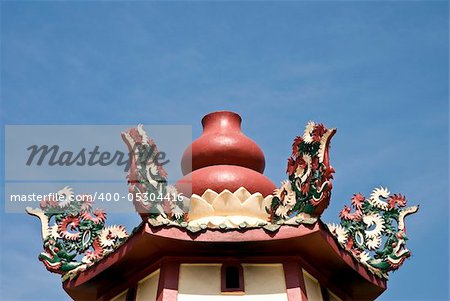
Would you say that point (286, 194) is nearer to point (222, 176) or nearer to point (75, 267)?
point (222, 176)

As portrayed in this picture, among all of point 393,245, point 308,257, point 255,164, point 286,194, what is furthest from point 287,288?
point 255,164

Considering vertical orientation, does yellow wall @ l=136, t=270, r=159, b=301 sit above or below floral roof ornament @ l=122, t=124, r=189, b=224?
below

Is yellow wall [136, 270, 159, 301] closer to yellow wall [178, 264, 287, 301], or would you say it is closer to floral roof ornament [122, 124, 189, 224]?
yellow wall [178, 264, 287, 301]

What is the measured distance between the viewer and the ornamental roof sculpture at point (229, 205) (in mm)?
13719

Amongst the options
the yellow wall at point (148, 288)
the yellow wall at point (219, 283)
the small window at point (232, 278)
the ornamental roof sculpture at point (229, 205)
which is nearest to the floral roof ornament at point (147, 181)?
the ornamental roof sculpture at point (229, 205)

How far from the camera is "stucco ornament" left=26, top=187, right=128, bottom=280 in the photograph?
1488 cm

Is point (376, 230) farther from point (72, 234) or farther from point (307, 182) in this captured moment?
point (72, 234)

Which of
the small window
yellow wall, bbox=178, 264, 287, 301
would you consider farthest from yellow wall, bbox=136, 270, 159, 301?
the small window

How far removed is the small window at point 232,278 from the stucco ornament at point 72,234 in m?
2.25

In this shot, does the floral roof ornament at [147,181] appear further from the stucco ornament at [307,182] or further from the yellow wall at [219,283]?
the stucco ornament at [307,182]

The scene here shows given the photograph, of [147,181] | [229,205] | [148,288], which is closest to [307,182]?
[229,205]

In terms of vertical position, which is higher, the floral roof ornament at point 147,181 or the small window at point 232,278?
the floral roof ornament at point 147,181

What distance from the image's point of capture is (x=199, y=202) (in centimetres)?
1523

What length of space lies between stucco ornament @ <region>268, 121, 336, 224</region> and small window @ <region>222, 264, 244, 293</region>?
3.85 ft
